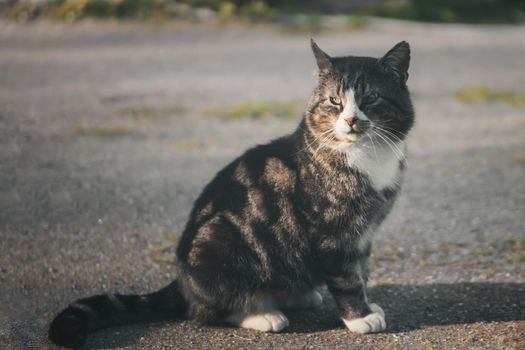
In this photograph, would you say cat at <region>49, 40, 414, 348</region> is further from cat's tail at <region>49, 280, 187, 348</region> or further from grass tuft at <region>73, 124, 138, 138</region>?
grass tuft at <region>73, 124, 138, 138</region>

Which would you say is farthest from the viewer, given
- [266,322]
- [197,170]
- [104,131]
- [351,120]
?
[104,131]

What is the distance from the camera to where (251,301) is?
372 centimetres

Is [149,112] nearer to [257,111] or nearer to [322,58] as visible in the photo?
[257,111]

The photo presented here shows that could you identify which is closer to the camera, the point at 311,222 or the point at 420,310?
the point at 311,222

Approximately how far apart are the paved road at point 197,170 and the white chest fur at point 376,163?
29.5 inches

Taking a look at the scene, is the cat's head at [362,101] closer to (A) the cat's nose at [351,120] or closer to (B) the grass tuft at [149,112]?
(A) the cat's nose at [351,120]

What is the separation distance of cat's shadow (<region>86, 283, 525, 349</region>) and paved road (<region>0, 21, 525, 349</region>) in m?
0.01

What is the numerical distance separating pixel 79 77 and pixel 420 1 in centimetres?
738

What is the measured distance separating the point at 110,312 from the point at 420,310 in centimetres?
162

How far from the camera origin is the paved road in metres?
3.95

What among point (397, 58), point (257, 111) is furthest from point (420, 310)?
point (257, 111)

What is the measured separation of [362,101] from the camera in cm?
369

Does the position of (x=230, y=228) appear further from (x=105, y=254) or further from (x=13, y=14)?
(x=13, y=14)

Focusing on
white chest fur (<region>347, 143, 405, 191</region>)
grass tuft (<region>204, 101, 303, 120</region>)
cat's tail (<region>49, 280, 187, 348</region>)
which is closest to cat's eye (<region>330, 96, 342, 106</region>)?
white chest fur (<region>347, 143, 405, 191</region>)
